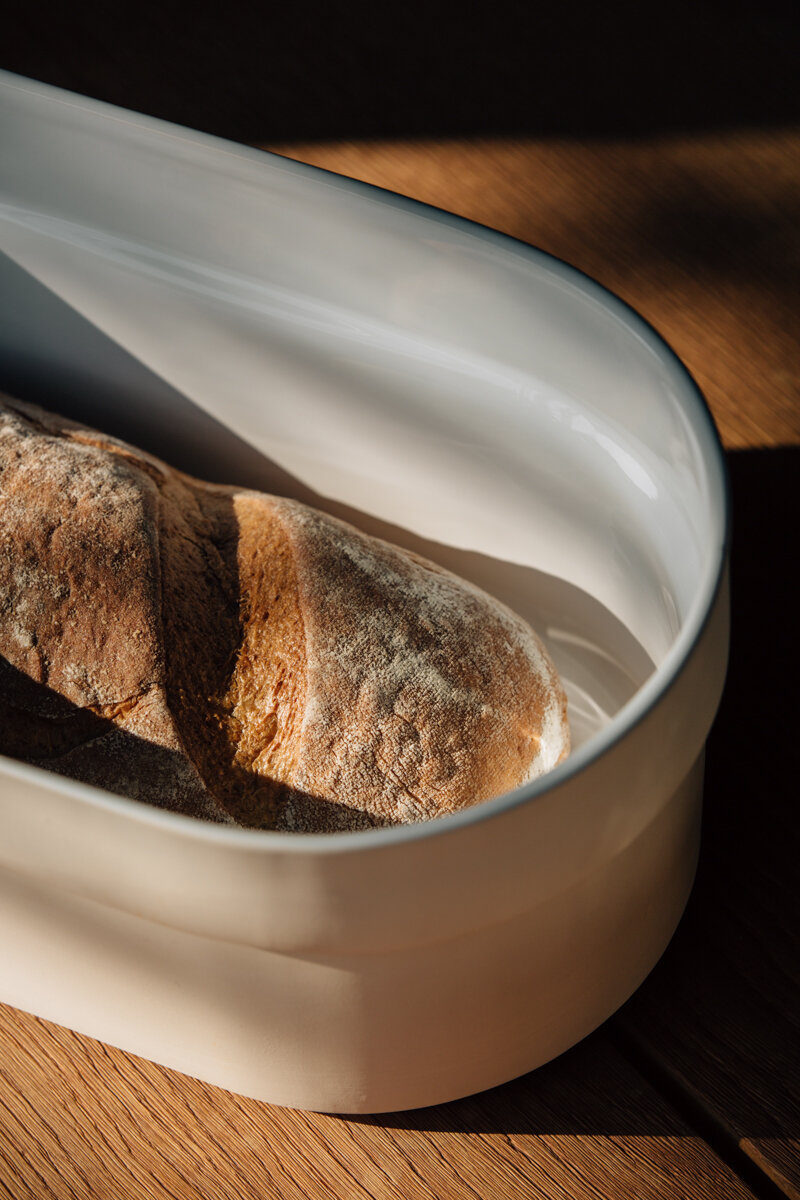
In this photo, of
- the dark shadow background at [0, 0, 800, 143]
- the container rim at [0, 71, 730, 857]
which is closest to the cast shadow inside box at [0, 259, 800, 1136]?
the container rim at [0, 71, 730, 857]

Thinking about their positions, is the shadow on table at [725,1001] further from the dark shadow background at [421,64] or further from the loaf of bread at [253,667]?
the dark shadow background at [421,64]

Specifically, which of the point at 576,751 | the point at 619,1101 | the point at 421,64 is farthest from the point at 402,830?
the point at 421,64

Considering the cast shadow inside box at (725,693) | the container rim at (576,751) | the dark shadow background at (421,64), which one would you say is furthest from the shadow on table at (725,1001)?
the dark shadow background at (421,64)

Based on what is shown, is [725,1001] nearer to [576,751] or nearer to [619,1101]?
[619,1101]

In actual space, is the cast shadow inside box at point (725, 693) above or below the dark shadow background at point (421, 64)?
below

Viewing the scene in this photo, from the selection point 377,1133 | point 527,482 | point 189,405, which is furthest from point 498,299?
point 377,1133

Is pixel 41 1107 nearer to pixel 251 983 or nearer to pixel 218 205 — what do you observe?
pixel 251 983

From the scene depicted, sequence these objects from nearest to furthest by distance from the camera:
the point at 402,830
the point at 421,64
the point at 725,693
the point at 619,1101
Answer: the point at 402,830
the point at 619,1101
the point at 725,693
the point at 421,64
